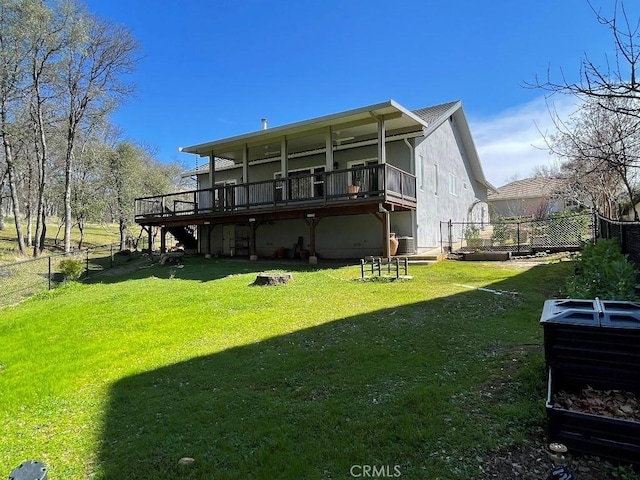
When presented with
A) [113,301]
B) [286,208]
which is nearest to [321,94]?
[286,208]

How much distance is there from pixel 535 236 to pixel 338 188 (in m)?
8.05

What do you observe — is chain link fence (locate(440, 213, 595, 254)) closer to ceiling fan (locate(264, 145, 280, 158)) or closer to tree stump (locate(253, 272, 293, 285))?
ceiling fan (locate(264, 145, 280, 158))

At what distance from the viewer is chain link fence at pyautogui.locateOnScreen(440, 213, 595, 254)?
14.4 m

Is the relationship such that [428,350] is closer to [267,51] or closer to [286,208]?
[286,208]

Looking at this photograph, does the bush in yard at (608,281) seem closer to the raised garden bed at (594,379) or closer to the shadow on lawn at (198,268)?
the raised garden bed at (594,379)

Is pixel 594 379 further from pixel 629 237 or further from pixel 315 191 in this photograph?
pixel 315 191

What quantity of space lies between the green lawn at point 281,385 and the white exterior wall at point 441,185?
284 inches

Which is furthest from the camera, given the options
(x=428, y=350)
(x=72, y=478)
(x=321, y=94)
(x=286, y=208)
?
(x=321, y=94)

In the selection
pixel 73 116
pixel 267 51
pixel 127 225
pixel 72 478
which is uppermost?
pixel 267 51

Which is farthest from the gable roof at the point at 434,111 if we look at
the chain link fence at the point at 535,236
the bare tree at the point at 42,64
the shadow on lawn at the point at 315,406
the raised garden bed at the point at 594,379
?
the bare tree at the point at 42,64

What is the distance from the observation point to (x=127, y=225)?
79.3 ft

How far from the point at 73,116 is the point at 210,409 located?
2356cm

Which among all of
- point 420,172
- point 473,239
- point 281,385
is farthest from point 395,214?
point 281,385

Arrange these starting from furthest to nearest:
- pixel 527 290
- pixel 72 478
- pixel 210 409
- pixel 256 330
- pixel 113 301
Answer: pixel 113 301
pixel 527 290
pixel 256 330
pixel 210 409
pixel 72 478
